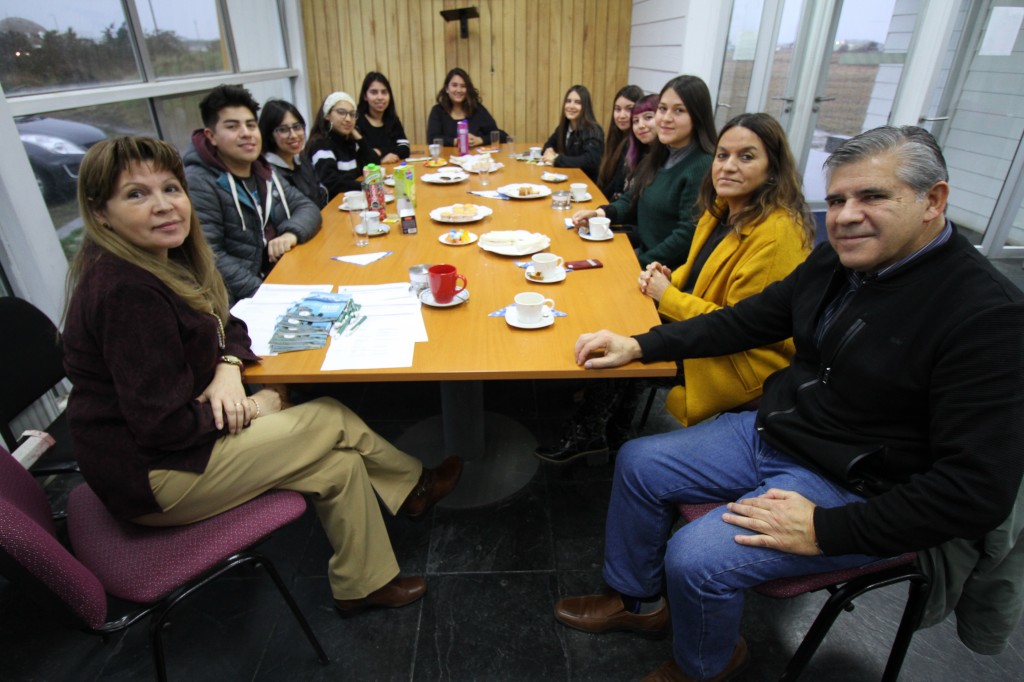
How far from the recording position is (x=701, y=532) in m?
1.18

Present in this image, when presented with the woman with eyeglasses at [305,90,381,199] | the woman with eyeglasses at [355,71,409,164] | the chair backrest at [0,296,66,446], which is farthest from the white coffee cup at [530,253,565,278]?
the woman with eyeglasses at [355,71,409,164]

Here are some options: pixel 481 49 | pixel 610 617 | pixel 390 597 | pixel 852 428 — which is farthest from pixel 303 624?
pixel 481 49

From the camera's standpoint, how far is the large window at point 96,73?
6.92ft

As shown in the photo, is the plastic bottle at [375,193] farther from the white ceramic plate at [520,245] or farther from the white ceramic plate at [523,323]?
the white ceramic plate at [523,323]

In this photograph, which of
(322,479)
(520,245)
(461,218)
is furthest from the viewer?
(461,218)

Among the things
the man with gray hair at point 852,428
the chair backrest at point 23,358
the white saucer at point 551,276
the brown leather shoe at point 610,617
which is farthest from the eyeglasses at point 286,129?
the brown leather shoe at point 610,617

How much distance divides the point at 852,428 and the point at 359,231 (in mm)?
1829

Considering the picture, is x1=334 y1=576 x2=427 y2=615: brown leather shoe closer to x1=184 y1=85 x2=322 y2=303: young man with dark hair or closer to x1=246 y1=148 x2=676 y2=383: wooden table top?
x1=246 y1=148 x2=676 y2=383: wooden table top

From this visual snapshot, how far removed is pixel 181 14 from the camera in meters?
3.40

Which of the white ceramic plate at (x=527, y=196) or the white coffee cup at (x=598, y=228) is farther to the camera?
the white ceramic plate at (x=527, y=196)

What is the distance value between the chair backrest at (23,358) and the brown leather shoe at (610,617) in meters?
1.67

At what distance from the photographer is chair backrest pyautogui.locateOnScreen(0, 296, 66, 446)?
1.60 meters

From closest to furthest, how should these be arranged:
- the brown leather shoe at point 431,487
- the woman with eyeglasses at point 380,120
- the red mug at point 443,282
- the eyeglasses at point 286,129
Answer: the red mug at point 443,282 → the brown leather shoe at point 431,487 → the eyeglasses at point 286,129 → the woman with eyeglasses at point 380,120

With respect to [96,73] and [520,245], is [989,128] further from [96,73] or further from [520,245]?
[96,73]
